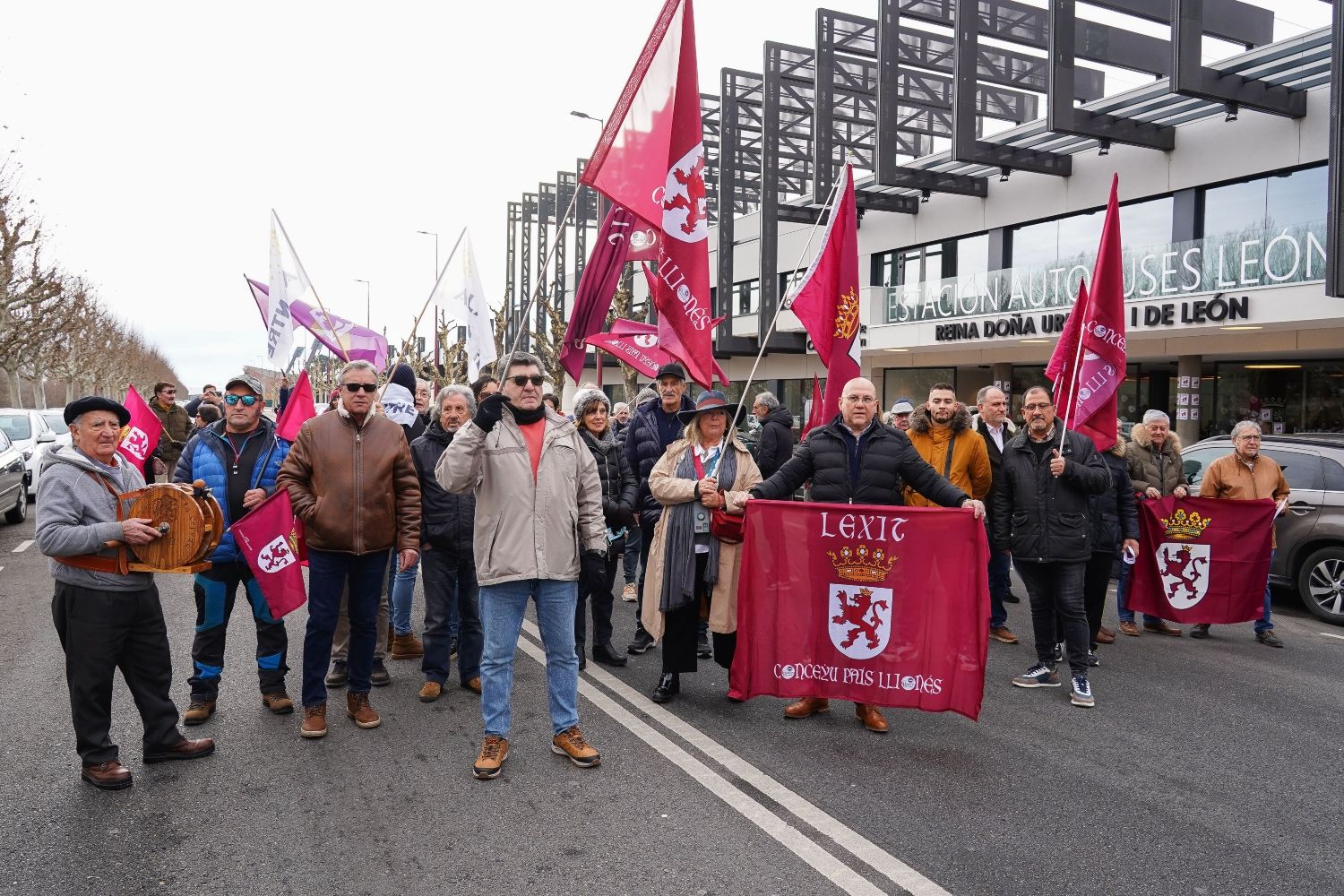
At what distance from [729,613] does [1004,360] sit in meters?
22.8

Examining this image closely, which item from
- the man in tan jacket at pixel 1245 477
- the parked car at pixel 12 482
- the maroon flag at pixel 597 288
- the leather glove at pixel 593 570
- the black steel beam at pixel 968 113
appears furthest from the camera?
the black steel beam at pixel 968 113

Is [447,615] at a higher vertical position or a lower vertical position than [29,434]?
lower

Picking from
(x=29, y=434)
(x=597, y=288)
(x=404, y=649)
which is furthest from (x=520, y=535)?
(x=29, y=434)

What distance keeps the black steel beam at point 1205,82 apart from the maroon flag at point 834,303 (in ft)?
46.7

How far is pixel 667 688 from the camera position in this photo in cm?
587

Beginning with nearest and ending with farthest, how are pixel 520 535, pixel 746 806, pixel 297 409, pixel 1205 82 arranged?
1. pixel 746 806
2. pixel 520 535
3. pixel 297 409
4. pixel 1205 82

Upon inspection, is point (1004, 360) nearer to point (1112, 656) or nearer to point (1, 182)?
point (1112, 656)

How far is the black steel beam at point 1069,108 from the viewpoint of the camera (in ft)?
64.7

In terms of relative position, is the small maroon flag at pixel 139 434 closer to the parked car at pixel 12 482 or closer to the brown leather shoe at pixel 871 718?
the parked car at pixel 12 482

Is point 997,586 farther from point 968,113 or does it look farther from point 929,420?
point 968,113

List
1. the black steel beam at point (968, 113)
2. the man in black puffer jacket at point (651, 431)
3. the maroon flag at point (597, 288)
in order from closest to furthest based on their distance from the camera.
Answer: the man in black puffer jacket at point (651, 431), the maroon flag at point (597, 288), the black steel beam at point (968, 113)

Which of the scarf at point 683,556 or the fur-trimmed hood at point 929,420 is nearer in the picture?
the scarf at point 683,556

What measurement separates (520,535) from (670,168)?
2.60 meters

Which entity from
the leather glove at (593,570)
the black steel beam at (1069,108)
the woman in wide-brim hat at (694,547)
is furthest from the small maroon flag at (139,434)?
the black steel beam at (1069,108)
